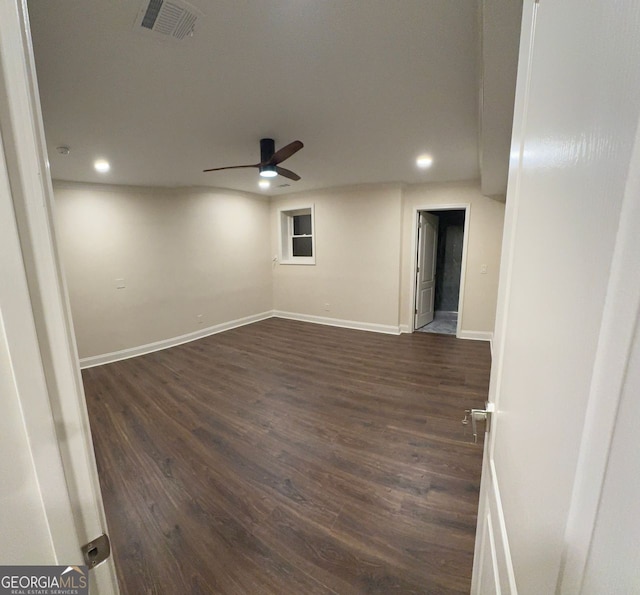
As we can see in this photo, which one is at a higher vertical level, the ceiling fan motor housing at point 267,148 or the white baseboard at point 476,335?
the ceiling fan motor housing at point 267,148

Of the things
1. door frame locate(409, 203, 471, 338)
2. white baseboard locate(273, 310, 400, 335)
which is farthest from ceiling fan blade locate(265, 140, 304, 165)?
white baseboard locate(273, 310, 400, 335)

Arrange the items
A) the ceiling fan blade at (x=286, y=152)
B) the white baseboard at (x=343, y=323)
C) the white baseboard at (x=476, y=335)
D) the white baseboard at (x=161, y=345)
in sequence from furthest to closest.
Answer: the white baseboard at (x=343, y=323)
the white baseboard at (x=476, y=335)
the white baseboard at (x=161, y=345)
the ceiling fan blade at (x=286, y=152)

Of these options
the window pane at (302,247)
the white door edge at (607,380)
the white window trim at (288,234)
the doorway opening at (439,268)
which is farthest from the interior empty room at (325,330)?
the window pane at (302,247)

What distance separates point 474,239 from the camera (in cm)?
420

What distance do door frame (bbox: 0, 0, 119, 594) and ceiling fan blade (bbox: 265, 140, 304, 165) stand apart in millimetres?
2082

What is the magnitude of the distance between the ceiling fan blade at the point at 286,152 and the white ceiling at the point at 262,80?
18cm

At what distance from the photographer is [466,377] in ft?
10.4

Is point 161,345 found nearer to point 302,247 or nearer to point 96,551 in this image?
point 302,247

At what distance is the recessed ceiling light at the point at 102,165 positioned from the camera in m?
2.96

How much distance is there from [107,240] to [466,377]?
16.6ft

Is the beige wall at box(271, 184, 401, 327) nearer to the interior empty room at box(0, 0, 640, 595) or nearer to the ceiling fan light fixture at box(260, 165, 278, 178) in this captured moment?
the interior empty room at box(0, 0, 640, 595)

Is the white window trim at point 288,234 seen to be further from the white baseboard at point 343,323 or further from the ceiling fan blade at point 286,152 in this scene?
the ceiling fan blade at point 286,152

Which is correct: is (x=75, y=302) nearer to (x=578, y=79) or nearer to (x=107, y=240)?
(x=107, y=240)

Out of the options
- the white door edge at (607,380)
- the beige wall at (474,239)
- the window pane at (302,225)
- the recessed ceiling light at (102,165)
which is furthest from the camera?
the window pane at (302,225)
